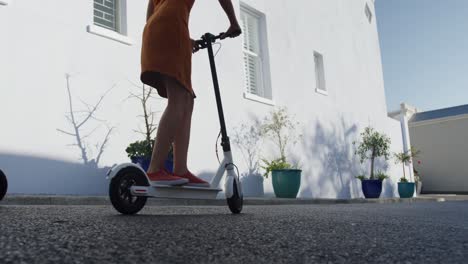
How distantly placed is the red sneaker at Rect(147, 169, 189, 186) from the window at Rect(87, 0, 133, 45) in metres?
3.38

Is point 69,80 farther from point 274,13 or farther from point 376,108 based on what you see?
point 376,108

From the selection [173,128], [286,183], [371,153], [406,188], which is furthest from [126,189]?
[406,188]

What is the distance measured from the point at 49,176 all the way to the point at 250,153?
3817mm

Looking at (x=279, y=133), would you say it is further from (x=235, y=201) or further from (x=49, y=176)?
(x=235, y=201)

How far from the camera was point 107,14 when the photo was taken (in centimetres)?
552

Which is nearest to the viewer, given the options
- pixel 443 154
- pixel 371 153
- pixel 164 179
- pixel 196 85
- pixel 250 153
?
pixel 164 179

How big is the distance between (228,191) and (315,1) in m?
8.94

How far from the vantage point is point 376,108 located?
531 inches

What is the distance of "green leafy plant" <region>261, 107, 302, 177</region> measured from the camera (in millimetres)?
7492

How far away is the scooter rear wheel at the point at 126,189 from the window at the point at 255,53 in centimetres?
597

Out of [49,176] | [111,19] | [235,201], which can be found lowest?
[235,201]

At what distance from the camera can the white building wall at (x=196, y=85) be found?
169 inches

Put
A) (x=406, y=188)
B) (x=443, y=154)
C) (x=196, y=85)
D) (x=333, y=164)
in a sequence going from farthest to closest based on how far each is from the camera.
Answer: (x=443, y=154), (x=406, y=188), (x=333, y=164), (x=196, y=85)

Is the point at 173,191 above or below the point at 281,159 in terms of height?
below
